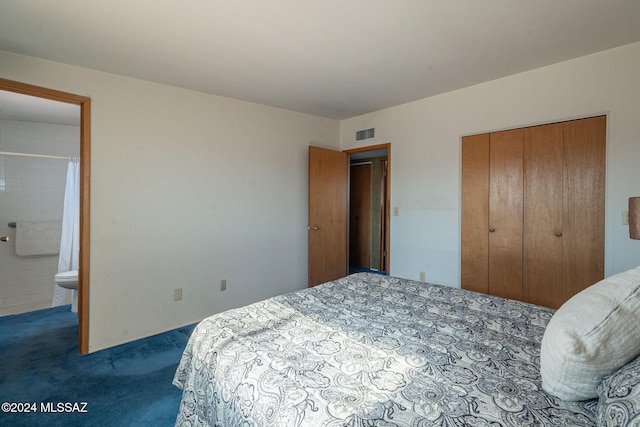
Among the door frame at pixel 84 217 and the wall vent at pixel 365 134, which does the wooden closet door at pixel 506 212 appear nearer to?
the wall vent at pixel 365 134

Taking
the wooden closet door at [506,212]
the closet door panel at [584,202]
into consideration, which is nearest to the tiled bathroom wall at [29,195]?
the wooden closet door at [506,212]

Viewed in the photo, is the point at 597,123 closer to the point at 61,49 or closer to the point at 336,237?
the point at 336,237

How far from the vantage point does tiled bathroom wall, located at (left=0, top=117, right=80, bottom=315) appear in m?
3.68

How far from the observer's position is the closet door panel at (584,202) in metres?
2.49

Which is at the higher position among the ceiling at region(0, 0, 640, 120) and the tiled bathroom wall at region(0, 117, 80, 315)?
the ceiling at region(0, 0, 640, 120)

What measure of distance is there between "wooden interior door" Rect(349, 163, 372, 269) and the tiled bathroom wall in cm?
445


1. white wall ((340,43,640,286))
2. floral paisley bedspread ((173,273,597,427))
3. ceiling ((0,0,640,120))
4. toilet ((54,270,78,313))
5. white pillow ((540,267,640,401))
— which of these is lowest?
toilet ((54,270,78,313))

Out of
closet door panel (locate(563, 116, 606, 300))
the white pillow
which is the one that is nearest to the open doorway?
closet door panel (locate(563, 116, 606, 300))

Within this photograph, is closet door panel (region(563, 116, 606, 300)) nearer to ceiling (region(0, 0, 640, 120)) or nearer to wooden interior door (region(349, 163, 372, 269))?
ceiling (region(0, 0, 640, 120))

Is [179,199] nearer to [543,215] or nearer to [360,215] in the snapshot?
[543,215]

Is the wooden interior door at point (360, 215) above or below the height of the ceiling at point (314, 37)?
below

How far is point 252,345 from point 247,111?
2.89 metres

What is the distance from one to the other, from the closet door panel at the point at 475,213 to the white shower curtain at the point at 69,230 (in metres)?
4.45

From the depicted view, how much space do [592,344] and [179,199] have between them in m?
3.13
